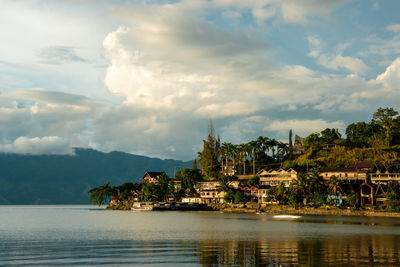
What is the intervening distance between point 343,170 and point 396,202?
94.3ft

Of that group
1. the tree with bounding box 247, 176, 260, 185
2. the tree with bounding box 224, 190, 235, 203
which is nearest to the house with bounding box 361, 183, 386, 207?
the tree with bounding box 247, 176, 260, 185

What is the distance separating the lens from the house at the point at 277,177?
17975cm

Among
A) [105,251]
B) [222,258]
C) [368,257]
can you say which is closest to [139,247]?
[105,251]

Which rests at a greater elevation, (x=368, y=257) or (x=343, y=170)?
(x=343, y=170)

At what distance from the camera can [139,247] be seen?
196ft

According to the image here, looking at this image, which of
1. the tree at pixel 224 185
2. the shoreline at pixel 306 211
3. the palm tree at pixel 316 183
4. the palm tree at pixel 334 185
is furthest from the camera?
the tree at pixel 224 185

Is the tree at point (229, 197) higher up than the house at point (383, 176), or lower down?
lower down

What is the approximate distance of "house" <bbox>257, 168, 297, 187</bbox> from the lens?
17975 cm

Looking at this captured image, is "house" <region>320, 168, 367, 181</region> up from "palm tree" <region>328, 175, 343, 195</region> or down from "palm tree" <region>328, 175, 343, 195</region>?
up

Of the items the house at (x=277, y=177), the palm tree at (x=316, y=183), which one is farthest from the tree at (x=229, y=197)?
the palm tree at (x=316, y=183)

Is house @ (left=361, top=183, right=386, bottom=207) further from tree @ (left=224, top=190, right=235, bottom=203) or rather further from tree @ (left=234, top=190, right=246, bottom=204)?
tree @ (left=224, top=190, right=235, bottom=203)

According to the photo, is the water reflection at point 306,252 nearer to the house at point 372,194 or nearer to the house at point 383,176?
the house at point 372,194

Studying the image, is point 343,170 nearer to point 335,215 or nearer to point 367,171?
point 367,171

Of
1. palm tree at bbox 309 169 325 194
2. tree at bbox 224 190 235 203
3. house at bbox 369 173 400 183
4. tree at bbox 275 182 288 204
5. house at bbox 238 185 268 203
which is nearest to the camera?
house at bbox 369 173 400 183
